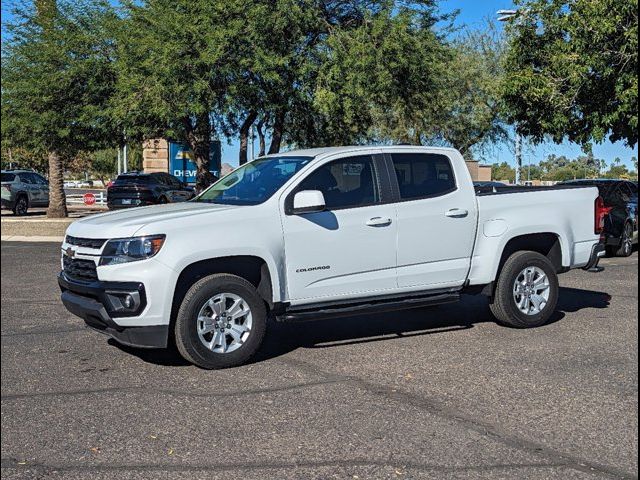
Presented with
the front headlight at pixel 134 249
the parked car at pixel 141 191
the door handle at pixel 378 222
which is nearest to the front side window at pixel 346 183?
the door handle at pixel 378 222

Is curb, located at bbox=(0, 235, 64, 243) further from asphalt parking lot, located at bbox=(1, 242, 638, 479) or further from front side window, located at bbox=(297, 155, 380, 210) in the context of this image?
front side window, located at bbox=(297, 155, 380, 210)

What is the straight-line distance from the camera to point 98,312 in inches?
241

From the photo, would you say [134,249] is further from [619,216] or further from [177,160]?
[177,160]

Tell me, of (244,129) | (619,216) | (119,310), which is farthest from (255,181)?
(244,129)

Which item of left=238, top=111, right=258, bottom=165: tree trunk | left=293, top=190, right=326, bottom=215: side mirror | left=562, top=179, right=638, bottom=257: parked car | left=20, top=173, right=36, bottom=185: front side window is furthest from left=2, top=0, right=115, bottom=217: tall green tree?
left=293, top=190, right=326, bottom=215: side mirror

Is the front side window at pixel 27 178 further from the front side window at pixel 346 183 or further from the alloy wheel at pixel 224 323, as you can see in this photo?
the alloy wheel at pixel 224 323

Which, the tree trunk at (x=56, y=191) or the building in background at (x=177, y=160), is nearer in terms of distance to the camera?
the tree trunk at (x=56, y=191)

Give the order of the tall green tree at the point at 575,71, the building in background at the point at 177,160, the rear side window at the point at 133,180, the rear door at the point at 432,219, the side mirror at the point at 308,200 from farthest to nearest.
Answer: the building in background at the point at 177,160, the rear side window at the point at 133,180, the tall green tree at the point at 575,71, the rear door at the point at 432,219, the side mirror at the point at 308,200

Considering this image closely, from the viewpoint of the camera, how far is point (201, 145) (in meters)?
21.6

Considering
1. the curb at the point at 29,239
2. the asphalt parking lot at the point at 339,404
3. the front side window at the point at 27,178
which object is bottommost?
the asphalt parking lot at the point at 339,404

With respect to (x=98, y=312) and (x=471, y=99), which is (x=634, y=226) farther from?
(x=471, y=99)

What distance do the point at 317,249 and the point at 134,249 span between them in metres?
1.63

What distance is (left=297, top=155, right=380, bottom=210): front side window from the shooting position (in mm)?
7055

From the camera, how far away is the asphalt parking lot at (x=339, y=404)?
170 inches
